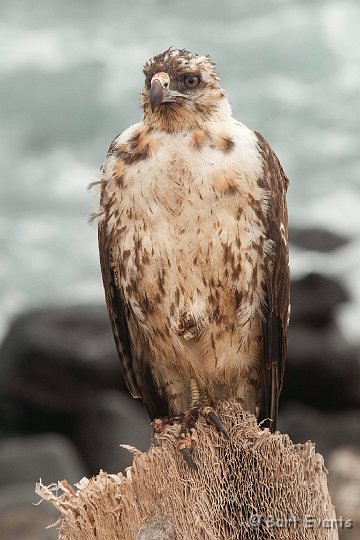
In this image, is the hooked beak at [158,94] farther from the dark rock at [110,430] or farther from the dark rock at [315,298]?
the dark rock at [315,298]

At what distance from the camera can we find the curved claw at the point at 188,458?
142 inches

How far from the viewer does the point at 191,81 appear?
464 cm

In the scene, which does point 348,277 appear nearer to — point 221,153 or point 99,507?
point 221,153

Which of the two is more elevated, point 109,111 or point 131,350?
point 109,111

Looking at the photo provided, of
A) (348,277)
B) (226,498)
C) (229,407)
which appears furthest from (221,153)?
(348,277)

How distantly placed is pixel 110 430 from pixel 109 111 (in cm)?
346

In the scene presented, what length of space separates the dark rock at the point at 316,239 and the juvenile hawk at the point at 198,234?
296 inches

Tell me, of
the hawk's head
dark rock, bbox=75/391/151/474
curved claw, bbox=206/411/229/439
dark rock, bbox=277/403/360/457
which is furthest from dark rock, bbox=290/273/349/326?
curved claw, bbox=206/411/229/439

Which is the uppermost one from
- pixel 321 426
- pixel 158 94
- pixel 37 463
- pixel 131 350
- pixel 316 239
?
pixel 316 239

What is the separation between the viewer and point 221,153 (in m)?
4.50

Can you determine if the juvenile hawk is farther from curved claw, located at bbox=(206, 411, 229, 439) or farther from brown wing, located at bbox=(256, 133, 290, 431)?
curved claw, located at bbox=(206, 411, 229, 439)

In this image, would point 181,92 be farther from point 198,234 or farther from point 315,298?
point 315,298

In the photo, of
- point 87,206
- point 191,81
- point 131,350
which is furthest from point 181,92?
point 87,206

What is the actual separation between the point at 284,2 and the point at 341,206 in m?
3.12
